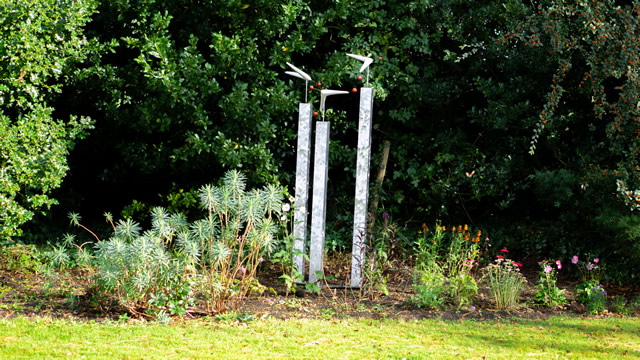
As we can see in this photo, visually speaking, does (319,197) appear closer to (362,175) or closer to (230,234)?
(362,175)

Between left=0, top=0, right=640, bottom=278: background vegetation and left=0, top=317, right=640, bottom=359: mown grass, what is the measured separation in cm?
184

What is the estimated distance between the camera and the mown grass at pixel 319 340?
3654 millimetres

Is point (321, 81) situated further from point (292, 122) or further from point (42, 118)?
point (42, 118)

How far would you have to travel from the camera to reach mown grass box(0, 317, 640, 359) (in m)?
3.65

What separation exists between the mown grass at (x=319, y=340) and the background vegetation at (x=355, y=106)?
72.3 inches

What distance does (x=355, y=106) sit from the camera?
7.54m

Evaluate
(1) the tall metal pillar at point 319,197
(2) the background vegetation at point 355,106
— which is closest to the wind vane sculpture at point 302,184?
(1) the tall metal pillar at point 319,197

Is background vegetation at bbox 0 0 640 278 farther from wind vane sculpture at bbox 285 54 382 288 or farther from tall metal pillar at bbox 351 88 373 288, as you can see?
tall metal pillar at bbox 351 88 373 288

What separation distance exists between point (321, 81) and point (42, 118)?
2904 mm

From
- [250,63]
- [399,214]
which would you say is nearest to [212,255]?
Answer: [250,63]

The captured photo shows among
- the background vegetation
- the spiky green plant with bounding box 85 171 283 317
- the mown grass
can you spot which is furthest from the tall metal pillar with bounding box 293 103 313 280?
the mown grass

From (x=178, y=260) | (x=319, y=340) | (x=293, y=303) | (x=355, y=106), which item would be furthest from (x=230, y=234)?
(x=355, y=106)

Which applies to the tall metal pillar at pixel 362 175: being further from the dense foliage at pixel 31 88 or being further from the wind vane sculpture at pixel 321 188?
the dense foliage at pixel 31 88

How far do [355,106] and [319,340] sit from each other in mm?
4060
